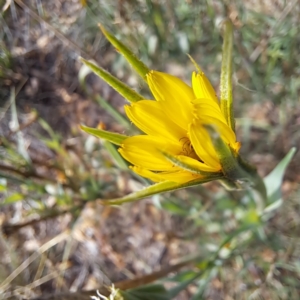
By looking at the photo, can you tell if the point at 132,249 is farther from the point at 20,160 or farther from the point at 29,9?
the point at 29,9

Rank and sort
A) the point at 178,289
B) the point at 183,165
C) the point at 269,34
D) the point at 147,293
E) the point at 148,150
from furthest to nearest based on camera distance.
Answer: the point at 269,34 → the point at 178,289 → the point at 147,293 → the point at 148,150 → the point at 183,165

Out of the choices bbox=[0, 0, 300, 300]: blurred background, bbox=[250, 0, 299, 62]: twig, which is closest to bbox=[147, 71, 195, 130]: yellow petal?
bbox=[0, 0, 300, 300]: blurred background

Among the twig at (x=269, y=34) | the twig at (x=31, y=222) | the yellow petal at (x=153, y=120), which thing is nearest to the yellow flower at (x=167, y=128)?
the yellow petal at (x=153, y=120)

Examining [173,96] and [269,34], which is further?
[269,34]

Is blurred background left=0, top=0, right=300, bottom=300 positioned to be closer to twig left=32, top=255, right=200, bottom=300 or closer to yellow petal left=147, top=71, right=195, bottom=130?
twig left=32, top=255, right=200, bottom=300

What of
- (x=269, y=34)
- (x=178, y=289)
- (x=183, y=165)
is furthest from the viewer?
(x=269, y=34)

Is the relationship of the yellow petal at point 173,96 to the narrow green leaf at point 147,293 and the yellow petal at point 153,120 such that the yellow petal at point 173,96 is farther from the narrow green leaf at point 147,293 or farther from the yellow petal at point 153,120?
the narrow green leaf at point 147,293

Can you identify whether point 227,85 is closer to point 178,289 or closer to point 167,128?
point 167,128

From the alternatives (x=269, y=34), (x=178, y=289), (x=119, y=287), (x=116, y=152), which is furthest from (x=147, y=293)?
(x=269, y=34)
